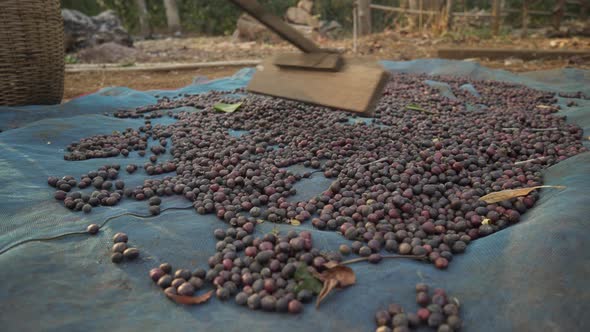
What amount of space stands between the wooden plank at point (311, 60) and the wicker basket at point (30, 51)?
6.12ft

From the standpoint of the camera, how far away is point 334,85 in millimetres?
2955

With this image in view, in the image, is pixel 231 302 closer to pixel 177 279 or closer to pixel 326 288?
pixel 177 279

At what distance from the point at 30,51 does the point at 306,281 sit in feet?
10.5

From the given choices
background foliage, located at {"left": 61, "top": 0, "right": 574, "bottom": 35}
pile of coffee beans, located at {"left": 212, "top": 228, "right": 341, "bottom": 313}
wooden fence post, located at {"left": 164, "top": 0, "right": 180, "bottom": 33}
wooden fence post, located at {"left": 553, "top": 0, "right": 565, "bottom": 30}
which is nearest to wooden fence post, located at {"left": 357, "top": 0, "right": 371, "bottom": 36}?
wooden fence post, located at {"left": 553, "top": 0, "right": 565, "bottom": 30}

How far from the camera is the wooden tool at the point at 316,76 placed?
278cm

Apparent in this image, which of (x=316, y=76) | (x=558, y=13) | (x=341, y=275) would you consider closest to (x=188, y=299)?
(x=341, y=275)

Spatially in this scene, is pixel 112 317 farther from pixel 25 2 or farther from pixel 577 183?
pixel 25 2

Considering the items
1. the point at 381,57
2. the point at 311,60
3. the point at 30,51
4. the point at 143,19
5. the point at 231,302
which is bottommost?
the point at 381,57

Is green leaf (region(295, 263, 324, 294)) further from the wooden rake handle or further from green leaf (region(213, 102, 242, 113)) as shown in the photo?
green leaf (region(213, 102, 242, 113))

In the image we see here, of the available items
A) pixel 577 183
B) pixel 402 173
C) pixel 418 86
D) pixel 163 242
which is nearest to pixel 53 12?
pixel 163 242

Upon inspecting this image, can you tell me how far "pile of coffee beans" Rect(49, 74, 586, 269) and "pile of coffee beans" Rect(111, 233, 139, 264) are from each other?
0.85ft

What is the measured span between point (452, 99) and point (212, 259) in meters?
3.16

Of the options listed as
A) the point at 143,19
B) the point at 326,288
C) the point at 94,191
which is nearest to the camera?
the point at 326,288

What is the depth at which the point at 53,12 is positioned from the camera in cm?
350
